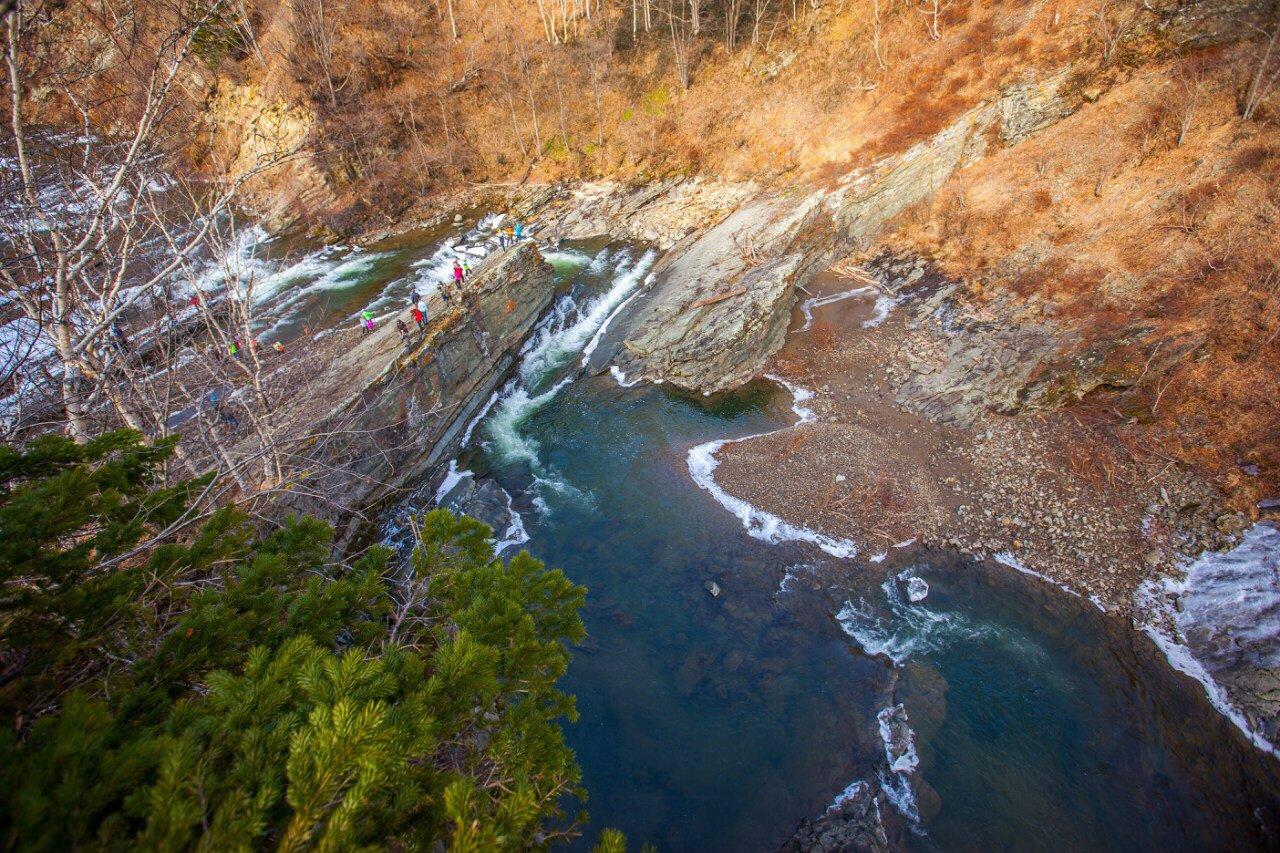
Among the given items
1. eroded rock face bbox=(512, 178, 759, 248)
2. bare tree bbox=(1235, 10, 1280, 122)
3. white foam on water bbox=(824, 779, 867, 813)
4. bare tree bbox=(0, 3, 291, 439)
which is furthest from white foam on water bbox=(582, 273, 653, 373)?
bare tree bbox=(1235, 10, 1280, 122)

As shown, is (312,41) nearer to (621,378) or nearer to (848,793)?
(621,378)

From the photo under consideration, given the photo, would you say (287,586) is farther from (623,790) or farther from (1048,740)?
(1048,740)

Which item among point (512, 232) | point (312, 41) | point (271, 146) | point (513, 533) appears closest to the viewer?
point (513, 533)

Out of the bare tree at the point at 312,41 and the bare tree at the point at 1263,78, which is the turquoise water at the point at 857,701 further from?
the bare tree at the point at 312,41

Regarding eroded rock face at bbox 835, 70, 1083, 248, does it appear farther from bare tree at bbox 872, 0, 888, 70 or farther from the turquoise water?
the turquoise water

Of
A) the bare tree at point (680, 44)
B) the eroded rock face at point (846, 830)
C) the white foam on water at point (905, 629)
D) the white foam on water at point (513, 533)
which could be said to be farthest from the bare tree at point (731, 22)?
the eroded rock face at point (846, 830)

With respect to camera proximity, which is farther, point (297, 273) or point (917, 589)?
point (297, 273)

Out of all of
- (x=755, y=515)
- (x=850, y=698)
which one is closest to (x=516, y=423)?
(x=755, y=515)
